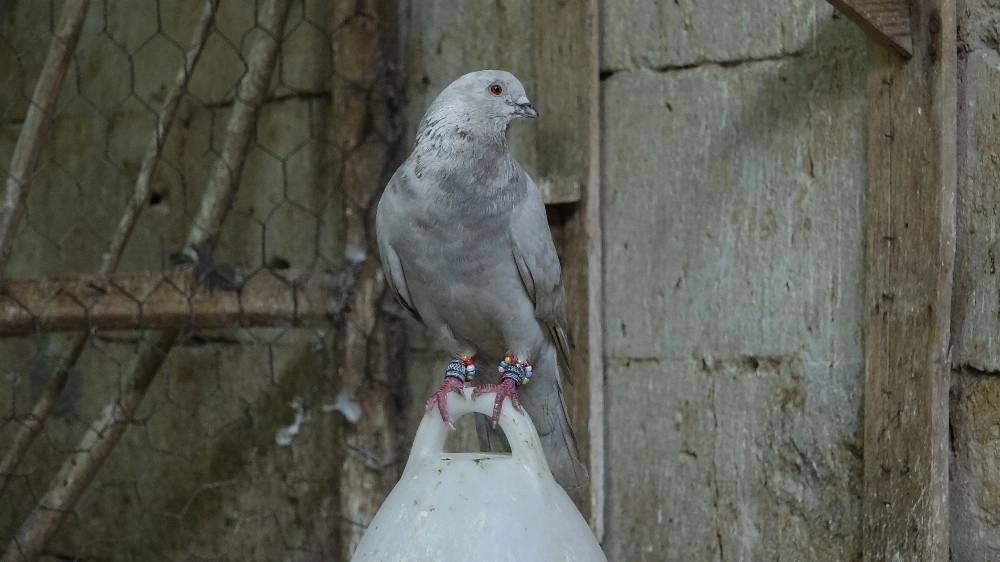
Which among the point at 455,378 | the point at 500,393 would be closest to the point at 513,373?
the point at 455,378

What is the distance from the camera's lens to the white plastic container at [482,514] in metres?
0.95

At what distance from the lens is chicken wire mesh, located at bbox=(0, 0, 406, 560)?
78.4 inches

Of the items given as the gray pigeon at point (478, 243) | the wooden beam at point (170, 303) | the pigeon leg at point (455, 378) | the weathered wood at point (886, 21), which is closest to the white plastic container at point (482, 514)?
the pigeon leg at point (455, 378)

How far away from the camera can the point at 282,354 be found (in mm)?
2244

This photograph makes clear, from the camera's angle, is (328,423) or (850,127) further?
(328,423)

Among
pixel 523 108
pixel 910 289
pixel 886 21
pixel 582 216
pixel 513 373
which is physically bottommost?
pixel 513 373

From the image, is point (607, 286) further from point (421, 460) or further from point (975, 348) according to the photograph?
point (421, 460)

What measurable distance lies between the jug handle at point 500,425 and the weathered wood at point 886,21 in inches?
26.0

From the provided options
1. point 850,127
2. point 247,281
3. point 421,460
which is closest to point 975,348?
point 850,127

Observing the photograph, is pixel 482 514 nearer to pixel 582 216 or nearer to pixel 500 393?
pixel 500 393

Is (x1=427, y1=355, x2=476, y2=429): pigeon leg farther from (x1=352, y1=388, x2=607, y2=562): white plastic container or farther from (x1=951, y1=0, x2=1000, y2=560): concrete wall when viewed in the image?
(x1=951, y1=0, x2=1000, y2=560): concrete wall

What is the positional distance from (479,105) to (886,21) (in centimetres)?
52

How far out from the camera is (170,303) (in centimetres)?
196

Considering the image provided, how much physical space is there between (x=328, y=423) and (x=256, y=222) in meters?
0.44
